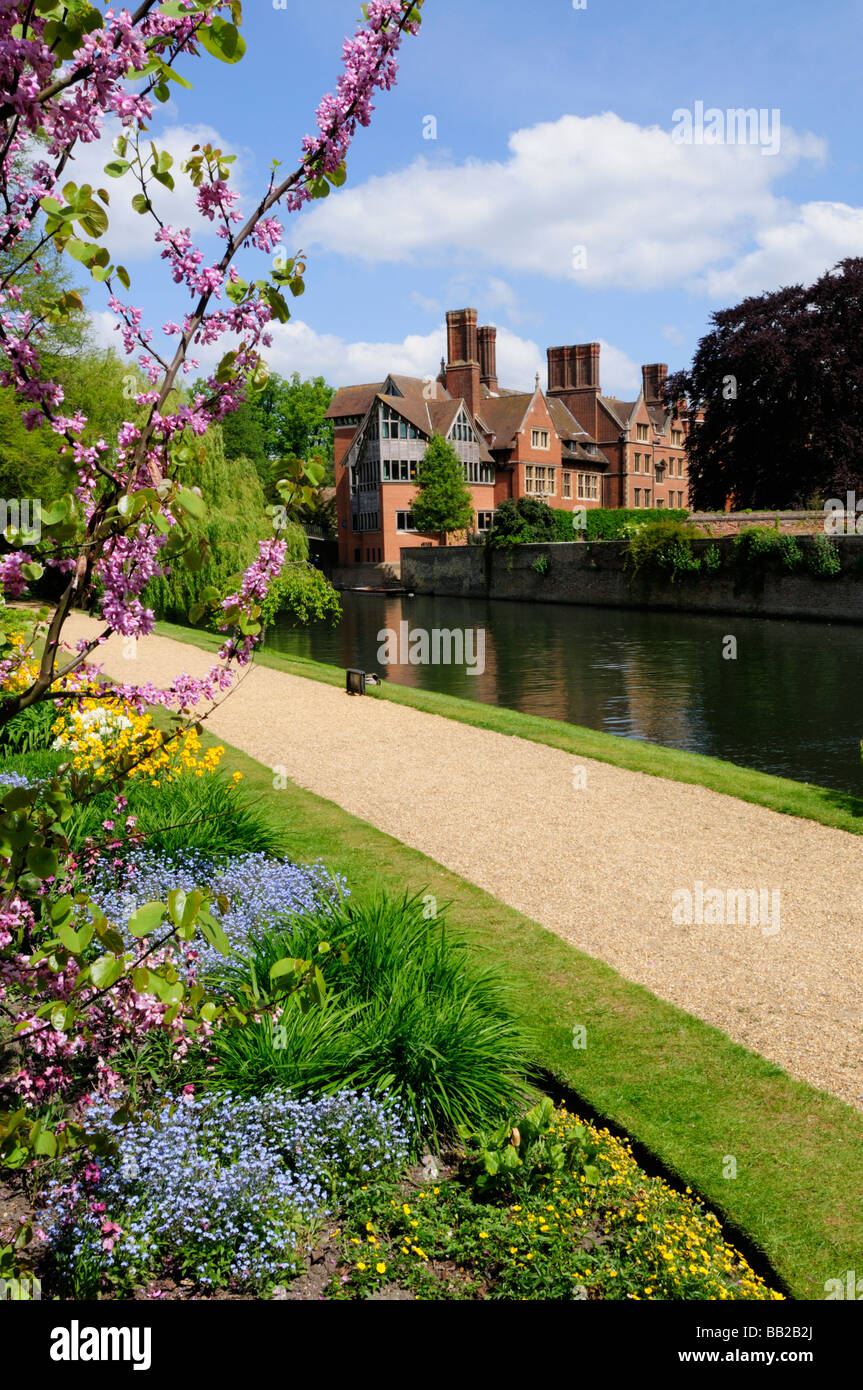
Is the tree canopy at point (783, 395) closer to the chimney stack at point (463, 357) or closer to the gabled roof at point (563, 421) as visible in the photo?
the chimney stack at point (463, 357)

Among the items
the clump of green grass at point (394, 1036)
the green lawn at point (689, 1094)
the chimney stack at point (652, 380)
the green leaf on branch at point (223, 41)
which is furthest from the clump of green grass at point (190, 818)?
the chimney stack at point (652, 380)

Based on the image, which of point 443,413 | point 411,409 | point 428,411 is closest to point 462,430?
point 443,413

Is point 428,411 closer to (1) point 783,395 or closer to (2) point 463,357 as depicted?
(2) point 463,357

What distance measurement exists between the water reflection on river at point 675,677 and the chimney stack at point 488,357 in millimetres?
38007

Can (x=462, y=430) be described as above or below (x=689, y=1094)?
above

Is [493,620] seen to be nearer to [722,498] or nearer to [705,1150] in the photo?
[722,498]

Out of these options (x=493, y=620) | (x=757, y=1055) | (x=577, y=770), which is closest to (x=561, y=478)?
Result: (x=493, y=620)

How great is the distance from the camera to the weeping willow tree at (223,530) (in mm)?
27453

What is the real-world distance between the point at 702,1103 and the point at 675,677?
20.0 meters

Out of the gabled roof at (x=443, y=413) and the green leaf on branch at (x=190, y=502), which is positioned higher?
the gabled roof at (x=443, y=413)

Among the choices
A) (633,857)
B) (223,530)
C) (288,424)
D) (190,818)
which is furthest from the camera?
(288,424)

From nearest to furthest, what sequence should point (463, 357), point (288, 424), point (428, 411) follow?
point (428, 411) → point (463, 357) → point (288, 424)

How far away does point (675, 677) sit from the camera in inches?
961

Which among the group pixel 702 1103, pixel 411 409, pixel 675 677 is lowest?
pixel 702 1103
